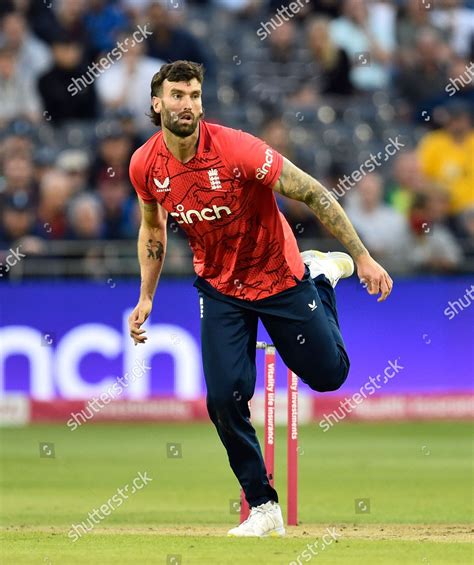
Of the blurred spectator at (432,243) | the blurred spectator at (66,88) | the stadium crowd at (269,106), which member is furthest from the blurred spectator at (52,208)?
the blurred spectator at (432,243)

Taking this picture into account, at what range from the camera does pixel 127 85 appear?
1694 cm

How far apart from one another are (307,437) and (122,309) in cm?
240

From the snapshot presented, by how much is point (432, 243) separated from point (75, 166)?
155 inches

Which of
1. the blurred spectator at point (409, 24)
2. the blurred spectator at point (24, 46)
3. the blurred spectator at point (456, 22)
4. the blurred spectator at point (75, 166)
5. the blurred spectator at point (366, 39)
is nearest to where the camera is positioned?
the blurred spectator at point (75, 166)

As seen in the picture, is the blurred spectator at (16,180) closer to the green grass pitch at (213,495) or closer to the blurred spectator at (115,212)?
the blurred spectator at (115,212)

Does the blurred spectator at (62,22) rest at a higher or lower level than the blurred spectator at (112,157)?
higher

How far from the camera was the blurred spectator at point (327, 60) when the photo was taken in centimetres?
1825

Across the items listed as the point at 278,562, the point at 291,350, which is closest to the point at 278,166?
the point at 291,350

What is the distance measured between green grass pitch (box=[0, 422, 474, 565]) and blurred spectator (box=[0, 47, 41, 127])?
3662 millimetres

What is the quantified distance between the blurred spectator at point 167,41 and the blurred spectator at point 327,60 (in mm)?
1687

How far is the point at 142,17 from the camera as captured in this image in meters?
17.6

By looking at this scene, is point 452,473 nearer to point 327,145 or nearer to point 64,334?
point 64,334

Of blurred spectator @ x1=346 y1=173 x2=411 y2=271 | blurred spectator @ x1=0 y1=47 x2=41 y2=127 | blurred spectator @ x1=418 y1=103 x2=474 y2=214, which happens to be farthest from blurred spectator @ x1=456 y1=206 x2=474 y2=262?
blurred spectator @ x1=0 y1=47 x2=41 y2=127

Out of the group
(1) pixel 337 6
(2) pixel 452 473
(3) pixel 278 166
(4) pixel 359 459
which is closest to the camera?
(3) pixel 278 166
